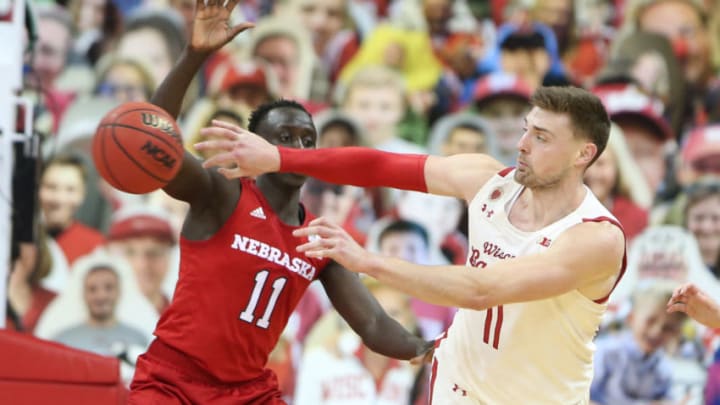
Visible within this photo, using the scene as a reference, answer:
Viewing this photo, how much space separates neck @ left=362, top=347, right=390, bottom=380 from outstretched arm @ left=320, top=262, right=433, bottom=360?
3707 mm

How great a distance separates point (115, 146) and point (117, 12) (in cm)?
716

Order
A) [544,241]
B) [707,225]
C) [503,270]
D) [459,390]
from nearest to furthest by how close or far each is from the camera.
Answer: [503,270], [544,241], [459,390], [707,225]

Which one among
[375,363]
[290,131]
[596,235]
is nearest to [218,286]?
[290,131]

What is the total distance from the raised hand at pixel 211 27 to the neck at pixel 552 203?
53.2 inches

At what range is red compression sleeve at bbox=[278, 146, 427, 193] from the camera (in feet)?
13.8

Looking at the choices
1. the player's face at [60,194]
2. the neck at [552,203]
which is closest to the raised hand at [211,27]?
the neck at [552,203]

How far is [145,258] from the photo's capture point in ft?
30.7

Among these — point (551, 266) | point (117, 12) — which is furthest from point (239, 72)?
point (551, 266)

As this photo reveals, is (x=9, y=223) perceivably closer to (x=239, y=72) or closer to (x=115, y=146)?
(x=115, y=146)

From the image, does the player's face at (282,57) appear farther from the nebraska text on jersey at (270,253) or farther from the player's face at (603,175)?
the nebraska text on jersey at (270,253)

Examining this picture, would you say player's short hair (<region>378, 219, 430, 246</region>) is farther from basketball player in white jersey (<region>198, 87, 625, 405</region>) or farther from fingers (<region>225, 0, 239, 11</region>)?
fingers (<region>225, 0, 239, 11</region>)

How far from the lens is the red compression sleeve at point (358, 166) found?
13.8ft

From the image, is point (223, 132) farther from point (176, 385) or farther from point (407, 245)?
point (407, 245)

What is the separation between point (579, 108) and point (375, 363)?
4.81 m
